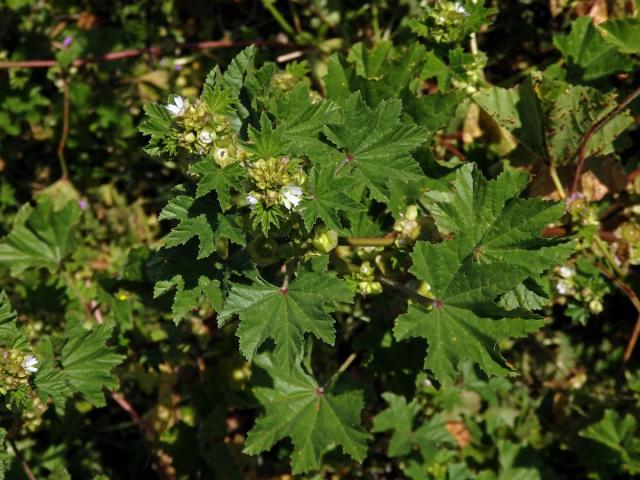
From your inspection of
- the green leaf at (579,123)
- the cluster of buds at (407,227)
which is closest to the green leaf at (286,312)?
the cluster of buds at (407,227)

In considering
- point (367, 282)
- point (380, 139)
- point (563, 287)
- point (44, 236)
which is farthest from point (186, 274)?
point (563, 287)

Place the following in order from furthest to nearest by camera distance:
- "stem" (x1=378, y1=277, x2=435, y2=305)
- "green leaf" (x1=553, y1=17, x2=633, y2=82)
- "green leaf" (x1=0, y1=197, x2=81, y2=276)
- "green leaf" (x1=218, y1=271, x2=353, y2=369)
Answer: "green leaf" (x1=0, y1=197, x2=81, y2=276)
"green leaf" (x1=553, y1=17, x2=633, y2=82)
"stem" (x1=378, y1=277, x2=435, y2=305)
"green leaf" (x1=218, y1=271, x2=353, y2=369)

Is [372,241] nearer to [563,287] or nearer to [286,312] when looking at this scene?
[286,312]

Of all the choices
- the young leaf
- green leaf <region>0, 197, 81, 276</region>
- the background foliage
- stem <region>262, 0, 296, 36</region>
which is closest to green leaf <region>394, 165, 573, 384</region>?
the background foliage

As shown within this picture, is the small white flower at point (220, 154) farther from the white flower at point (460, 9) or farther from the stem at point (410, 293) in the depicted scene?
the white flower at point (460, 9)

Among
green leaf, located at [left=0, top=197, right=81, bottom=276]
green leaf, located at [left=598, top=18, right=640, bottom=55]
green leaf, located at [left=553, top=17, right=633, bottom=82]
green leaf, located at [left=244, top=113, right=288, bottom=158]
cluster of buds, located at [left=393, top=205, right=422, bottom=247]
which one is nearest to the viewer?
green leaf, located at [left=244, top=113, right=288, bottom=158]

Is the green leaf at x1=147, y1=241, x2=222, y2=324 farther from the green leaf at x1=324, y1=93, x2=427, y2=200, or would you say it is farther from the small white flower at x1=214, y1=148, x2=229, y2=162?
the green leaf at x1=324, y1=93, x2=427, y2=200
